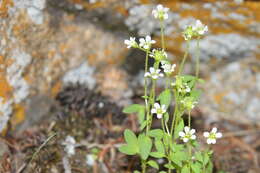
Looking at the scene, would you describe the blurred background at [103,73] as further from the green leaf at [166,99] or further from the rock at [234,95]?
the green leaf at [166,99]

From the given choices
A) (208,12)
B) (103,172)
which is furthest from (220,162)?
(208,12)

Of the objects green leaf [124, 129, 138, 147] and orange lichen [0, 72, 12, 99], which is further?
orange lichen [0, 72, 12, 99]

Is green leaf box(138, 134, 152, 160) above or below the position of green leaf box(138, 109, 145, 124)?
below

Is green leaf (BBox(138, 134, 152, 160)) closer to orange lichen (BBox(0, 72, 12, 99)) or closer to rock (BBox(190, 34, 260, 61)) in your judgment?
orange lichen (BBox(0, 72, 12, 99))

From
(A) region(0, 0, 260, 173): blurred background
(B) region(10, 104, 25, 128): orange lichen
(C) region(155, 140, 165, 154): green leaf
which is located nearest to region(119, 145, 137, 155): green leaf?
(C) region(155, 140, 165, 154): green leaf

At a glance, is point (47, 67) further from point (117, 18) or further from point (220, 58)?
point (220, 58)

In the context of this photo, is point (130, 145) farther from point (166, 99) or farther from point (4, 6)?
point (4, 6)
